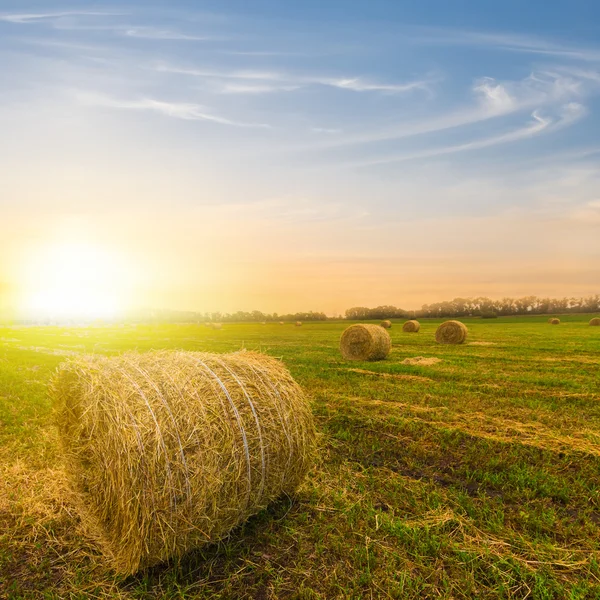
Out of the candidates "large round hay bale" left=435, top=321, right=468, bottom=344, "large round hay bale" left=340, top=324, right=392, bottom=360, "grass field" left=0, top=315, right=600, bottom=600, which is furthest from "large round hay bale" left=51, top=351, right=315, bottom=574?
"large round hay bale" left=435, top=321, right=468, bottom=344

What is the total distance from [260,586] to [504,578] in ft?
7.96

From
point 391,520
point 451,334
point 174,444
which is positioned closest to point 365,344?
point 451,334

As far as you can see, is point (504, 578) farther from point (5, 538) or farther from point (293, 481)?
point (5, 538)

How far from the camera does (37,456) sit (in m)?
7.86

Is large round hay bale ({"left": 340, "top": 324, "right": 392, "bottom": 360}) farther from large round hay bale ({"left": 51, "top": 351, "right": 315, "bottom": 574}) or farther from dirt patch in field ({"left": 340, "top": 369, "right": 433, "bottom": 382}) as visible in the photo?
large round hay bale ({"left": 51, "top": 351, "right": 315, "bottom": 574})

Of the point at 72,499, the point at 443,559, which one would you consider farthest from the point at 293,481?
the point at 72,499

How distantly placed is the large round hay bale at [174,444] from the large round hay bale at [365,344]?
14.1 metres

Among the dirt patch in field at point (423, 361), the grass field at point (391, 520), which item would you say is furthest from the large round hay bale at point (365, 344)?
the grass field at point (391, 520)

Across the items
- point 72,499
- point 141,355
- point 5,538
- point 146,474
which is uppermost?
point 141,355

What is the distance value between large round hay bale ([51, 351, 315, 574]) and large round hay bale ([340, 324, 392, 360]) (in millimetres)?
14056

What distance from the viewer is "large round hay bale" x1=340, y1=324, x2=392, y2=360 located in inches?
773

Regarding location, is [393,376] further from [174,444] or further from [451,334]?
[451,334]

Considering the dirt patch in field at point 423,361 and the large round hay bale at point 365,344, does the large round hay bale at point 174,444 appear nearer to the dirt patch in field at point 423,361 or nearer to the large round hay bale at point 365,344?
the dirt patch in field at point 423,361

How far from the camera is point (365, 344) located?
19797mm
